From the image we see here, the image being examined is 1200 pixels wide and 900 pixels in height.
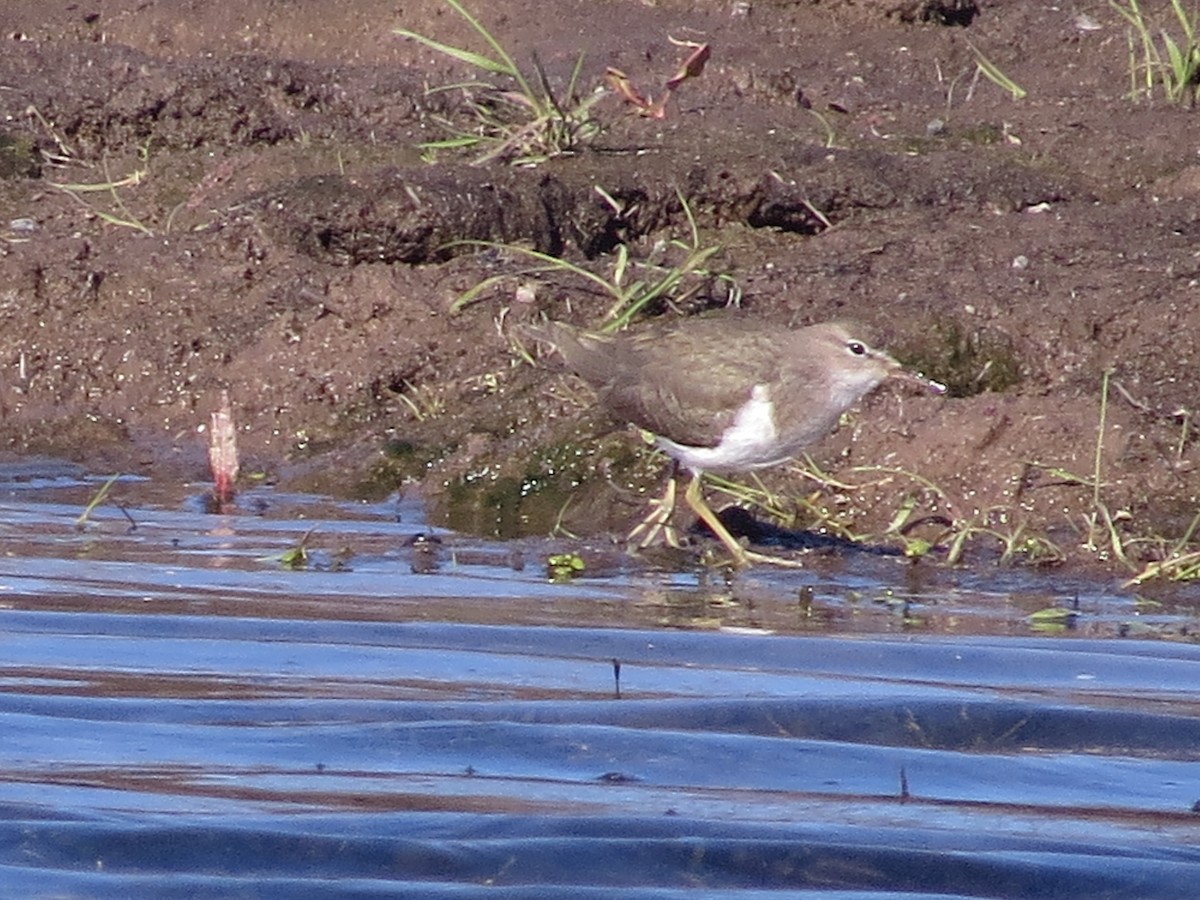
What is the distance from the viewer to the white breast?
7.22m

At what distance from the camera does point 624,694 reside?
16.8 feet

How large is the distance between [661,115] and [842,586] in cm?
458

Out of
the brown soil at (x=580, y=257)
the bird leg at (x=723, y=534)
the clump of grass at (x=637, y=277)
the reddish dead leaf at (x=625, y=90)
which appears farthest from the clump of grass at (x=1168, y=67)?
the bird leg at (x=723, y=534)

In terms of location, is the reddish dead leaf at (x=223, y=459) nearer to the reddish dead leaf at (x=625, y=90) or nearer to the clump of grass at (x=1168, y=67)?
the reddish dead leaf at (x=625, y=90)

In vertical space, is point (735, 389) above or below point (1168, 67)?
below

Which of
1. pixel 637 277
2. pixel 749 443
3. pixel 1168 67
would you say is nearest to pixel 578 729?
pixel 749 443

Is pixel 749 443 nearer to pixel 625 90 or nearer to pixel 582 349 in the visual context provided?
pixel 582 349

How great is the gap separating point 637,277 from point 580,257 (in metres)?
0.56

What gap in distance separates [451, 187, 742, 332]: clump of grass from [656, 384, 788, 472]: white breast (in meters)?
1.33

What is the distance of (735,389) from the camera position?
732 cm

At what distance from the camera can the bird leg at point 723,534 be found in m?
7.25

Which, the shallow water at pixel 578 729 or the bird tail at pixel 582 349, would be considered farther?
the bird tail at pixel 582 349

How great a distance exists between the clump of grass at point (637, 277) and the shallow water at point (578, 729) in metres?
1.69

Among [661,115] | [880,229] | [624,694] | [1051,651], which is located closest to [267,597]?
[624,694]
